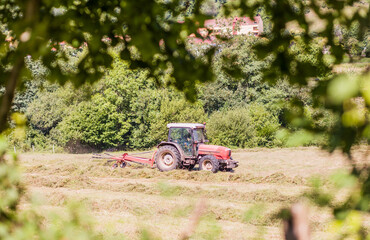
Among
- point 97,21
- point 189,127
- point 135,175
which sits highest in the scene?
point 97,21

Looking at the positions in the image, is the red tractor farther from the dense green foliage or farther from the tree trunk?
the dense green foliage

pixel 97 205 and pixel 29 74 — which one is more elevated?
pixel 29 74

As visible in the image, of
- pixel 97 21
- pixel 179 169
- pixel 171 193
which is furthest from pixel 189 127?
pixel 171 193

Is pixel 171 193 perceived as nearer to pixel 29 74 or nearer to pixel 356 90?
pixel 356 90

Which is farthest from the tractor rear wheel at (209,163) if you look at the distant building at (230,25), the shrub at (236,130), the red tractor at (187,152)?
the shrub at (236,130)

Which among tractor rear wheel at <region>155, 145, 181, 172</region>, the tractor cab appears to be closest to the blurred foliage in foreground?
the tractor cab

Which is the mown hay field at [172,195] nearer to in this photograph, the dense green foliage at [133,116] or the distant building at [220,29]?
the distant building at [220,29]

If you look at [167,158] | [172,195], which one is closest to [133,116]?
[167,158]

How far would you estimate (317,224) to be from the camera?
5.81 meters

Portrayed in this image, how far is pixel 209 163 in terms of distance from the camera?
12.2 m

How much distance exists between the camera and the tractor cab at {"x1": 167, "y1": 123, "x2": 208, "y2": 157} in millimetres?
12273

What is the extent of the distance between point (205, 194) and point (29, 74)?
6.66 meters

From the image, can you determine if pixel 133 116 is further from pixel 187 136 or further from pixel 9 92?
pixel 9 92

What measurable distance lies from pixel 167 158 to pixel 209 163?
137 cm
